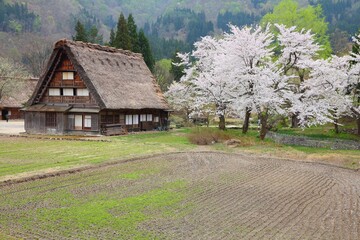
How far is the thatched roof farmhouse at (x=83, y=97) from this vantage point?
29719mm

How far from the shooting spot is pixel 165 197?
11344mm

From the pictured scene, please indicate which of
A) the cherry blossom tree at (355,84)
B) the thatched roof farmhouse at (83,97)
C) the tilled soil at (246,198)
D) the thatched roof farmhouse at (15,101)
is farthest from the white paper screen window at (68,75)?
the cherry blossom tree at (355,84)

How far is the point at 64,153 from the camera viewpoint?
19422 mm

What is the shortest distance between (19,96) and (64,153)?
37.1 metres

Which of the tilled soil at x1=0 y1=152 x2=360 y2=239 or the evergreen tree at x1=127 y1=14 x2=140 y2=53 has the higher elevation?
the evergreen tree at x1=127 y1=14 x2=140 y2=53

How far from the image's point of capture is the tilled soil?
868 cm

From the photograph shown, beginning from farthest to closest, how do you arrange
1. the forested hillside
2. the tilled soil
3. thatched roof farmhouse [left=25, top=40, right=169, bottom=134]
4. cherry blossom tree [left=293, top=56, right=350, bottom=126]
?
1. the forested hillside
2. thatched roof farmhouse [left=25, top=40, right=169, bottom=134]
3. cherry blossom tree [left=293, top=56, right=350, bottom=126]
4. the tilled soil

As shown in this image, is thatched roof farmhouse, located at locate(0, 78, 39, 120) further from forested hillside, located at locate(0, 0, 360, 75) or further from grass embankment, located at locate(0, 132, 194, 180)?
forested hillside, located at locate(0, 0, 360, 75)

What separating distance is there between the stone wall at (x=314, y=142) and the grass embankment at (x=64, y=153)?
29.0ft

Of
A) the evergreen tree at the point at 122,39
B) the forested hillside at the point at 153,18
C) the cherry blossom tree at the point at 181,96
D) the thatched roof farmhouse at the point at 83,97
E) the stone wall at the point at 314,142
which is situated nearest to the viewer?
the stone wall at the point at 314,142

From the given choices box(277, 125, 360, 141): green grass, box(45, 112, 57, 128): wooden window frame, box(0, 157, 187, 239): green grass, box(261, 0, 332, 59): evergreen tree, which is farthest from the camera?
box(261, 0, 332, 59): evergreen tree

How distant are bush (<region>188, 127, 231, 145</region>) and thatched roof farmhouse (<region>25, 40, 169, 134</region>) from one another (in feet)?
22.8

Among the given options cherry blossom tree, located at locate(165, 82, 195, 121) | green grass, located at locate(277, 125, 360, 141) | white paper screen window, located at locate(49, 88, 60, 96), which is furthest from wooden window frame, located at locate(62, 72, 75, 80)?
green grass, located at locate(277, 125, 360, 141)

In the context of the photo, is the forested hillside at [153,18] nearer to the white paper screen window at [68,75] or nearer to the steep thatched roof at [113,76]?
the steep thatched roof at [113,76]
